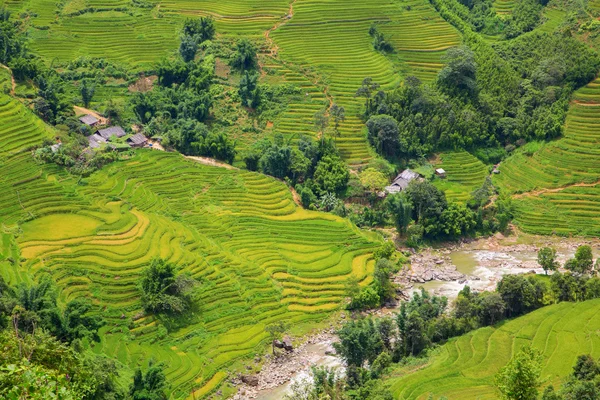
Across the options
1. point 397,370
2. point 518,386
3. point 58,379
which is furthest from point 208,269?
point 58,379

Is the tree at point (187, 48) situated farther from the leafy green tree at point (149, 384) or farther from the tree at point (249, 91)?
the leafy green tree at point (149, 384)

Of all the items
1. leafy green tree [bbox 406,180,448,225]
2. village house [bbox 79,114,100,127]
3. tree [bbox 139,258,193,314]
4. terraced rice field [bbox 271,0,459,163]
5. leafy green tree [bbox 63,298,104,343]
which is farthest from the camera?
terraced rice field [bbox 271,0,459,163]

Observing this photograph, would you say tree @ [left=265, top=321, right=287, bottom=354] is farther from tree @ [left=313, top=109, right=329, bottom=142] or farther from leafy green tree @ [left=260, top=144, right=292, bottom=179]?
tree @ [left=313, top=109, right=329, bottom=142]

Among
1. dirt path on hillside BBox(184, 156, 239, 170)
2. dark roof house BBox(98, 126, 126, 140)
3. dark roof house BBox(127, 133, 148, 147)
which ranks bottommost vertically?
dirt path on hillside BBox(184, 156, 239, 170)

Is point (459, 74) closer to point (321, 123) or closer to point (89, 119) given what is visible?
point (321, 123)

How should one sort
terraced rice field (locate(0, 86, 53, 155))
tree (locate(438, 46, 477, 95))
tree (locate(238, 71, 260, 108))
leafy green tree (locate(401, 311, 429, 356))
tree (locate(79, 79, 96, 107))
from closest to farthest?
leafy green tree (locate(401, 311, 429, 356)), terraced rice field (locate(0, 86, 53, 155)), tree (locate(79, 79, 96, 107)), tree (locate(238, 71, 260, 108)), tree (locate(438, 46, 477, 95))

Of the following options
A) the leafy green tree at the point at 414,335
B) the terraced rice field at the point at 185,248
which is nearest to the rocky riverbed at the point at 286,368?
the terraced rice field at the point at 185,248

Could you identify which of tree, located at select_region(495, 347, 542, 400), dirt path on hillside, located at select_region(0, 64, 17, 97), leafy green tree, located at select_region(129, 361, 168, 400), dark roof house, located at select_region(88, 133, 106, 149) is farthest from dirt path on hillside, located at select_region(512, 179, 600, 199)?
dirt path on hillside, located at select_region(0, 64, 17, 97)

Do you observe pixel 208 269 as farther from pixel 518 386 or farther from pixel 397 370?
pixel 518 386
